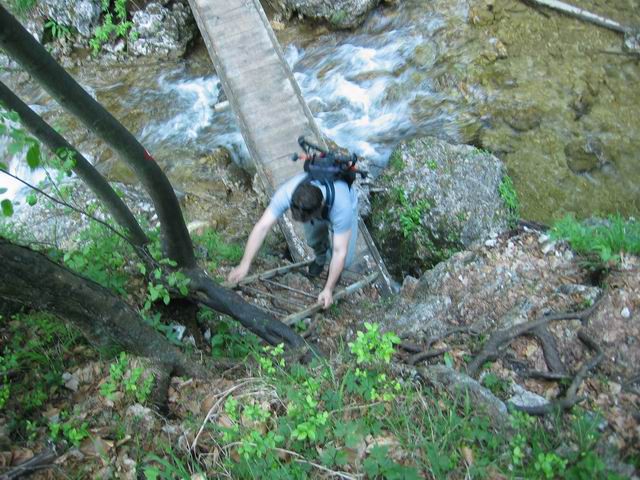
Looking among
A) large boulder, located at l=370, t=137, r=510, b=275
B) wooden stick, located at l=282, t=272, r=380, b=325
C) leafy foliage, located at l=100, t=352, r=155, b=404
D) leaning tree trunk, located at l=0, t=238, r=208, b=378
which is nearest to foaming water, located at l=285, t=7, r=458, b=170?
large boulder, located at l=370, t=137, r=510, b=275

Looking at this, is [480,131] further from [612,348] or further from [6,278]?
[6,278]

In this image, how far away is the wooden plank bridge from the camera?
654 centimetres

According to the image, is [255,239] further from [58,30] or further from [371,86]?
[58,30]

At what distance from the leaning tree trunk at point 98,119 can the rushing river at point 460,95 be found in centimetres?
474

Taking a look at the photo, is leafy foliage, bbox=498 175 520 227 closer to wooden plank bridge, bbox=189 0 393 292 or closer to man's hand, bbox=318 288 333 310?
wooden plank bridge, bbox=189 0 393 292

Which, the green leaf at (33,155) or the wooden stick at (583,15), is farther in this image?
the wooden stick at (583,15)

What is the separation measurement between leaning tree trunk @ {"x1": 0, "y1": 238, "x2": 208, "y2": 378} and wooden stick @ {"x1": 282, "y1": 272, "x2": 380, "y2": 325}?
4.27ft

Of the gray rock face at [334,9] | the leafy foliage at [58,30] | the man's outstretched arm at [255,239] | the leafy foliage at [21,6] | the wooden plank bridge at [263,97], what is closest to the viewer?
the man's outstretched arm at [255,239]

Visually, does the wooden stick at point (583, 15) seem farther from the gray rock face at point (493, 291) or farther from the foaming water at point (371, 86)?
the gray rock face at point (493, 291)

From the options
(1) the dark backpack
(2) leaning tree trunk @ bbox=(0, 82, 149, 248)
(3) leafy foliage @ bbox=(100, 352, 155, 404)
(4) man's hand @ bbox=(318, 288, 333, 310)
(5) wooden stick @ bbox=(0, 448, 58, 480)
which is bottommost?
(4) man's hand @ bbox=(318, 288, 333, 310)

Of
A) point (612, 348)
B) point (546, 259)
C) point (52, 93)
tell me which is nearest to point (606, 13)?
point (546, 259)

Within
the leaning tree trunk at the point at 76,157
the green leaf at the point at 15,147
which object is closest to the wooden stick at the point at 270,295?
the leaning tree trunk at the point at 76,157

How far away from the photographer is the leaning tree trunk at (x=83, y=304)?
2406mm

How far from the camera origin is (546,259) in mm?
4617
